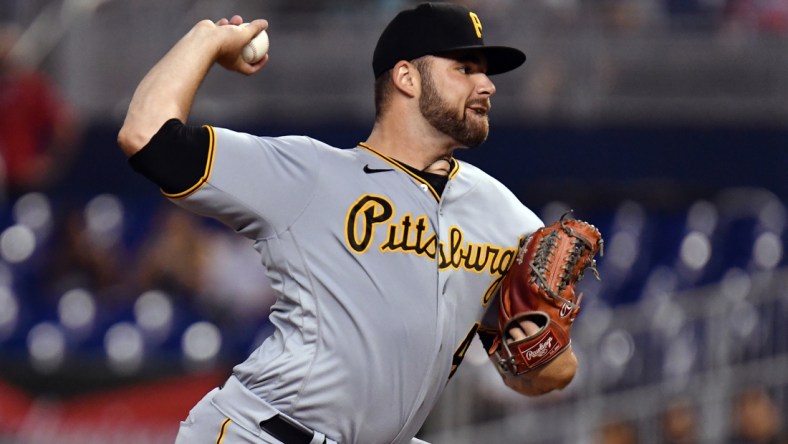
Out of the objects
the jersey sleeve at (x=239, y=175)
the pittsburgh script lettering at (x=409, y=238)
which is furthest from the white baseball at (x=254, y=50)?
the pittsburgh script lettering at (x=409, y=238)

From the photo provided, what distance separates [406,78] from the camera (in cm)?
397

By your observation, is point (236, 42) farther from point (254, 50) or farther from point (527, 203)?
point (527, 203)

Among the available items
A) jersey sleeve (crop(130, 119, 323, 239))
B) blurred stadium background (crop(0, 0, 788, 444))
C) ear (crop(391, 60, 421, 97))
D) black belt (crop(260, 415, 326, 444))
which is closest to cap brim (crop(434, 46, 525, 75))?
ear (crop(391, 60, 421, 97))

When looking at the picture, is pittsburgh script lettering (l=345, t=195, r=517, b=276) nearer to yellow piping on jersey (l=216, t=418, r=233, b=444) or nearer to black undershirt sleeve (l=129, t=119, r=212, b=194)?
black undershirt sleeve (l=129, t=119, r=212, b=194)

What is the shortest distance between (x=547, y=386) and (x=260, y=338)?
4017mm

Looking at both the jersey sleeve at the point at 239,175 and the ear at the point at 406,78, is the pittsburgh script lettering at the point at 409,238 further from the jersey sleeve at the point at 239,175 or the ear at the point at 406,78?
the ear at the point at 406,78

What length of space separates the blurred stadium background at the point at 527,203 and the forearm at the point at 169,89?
12.3ft

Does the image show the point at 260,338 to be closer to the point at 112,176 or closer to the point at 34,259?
the point at 34,259

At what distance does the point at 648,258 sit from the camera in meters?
9.31

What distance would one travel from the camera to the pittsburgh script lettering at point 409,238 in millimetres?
3811

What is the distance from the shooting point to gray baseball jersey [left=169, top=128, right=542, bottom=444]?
3.72 metres

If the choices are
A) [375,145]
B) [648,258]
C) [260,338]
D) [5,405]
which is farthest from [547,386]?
[648,258]

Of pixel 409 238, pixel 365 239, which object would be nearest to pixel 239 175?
pixel 365 239

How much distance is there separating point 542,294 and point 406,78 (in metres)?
0.67
